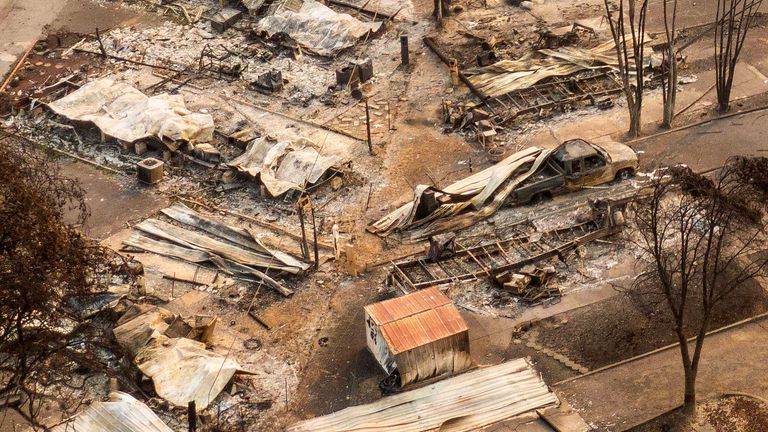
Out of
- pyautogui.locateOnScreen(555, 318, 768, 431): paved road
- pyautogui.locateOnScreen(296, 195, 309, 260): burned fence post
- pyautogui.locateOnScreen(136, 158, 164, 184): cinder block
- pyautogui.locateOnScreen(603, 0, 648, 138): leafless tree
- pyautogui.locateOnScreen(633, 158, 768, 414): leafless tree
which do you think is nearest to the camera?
pyautogui.locateOnScreen(633, 158, 768, 414): leafless tree

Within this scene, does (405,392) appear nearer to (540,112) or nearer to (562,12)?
(540,112)

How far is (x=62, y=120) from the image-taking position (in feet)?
121

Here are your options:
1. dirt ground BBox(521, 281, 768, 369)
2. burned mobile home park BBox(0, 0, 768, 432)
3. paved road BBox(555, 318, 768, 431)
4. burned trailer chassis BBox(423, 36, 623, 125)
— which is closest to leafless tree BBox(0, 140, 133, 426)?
burned mobile home park BBox(0, 0, 768, 432)

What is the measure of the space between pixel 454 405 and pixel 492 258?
613 cm

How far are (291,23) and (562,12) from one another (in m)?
11.3

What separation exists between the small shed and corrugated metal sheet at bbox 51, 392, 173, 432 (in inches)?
216

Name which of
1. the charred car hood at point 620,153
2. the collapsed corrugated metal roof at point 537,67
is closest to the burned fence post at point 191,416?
the charred car hood at point 620,153

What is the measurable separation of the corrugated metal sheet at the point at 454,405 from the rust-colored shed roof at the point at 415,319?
45.7 inches

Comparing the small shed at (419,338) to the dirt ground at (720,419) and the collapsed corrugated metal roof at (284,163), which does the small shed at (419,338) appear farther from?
the collapsed corrugated metal roof at (284,163)

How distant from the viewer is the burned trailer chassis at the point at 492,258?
1104 inches

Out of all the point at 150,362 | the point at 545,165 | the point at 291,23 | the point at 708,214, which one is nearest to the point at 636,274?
the point at 545,165

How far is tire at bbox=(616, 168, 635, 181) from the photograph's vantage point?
31.6 meters

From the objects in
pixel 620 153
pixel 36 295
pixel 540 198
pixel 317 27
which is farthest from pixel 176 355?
pixel 317 27

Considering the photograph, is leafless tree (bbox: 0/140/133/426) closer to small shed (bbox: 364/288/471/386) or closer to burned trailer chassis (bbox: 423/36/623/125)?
small shed (bbox: 364/288/471/386)
